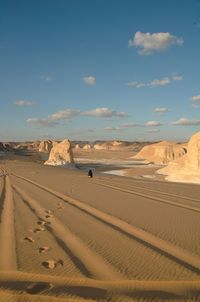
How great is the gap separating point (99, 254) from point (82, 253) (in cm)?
25

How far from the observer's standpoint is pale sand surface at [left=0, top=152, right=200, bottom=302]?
12.9ft

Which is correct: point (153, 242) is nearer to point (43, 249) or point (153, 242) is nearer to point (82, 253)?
point (82, 253)

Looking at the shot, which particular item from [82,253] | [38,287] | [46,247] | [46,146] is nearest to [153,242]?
[82,253]

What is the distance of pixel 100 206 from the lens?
10078mm

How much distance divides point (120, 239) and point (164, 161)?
68.9 metres

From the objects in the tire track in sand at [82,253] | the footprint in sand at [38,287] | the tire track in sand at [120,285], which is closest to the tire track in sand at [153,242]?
the tire track in sand at [120,285]

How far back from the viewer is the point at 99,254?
17.4 ft

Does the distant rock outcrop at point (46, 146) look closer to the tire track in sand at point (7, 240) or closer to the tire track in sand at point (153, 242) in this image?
the tire track in sand at point (7, 240)

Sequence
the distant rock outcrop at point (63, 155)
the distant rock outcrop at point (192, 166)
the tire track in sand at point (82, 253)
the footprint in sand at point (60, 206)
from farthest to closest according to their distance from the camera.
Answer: the distant rock outcrop at point (63, 155)
the distant rock outcrop at point (192, 166)
the footprint in sand at point (60, 206)
the tire track in sand at point (82, 253)

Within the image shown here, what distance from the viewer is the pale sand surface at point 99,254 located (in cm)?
395

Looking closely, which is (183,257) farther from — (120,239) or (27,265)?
(27,265)

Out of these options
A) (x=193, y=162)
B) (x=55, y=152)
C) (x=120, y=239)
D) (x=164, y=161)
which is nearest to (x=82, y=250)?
(x=120, y=239)

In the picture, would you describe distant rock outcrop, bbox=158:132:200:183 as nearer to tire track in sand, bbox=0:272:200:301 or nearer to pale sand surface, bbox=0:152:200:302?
pale sand surface, bbox=0:152:200:302

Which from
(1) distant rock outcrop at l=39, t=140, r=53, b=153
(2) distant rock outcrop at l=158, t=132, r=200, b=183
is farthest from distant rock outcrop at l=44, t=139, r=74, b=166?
(1) distant rock outcrop at l=39, t=140, r=53, b=153
